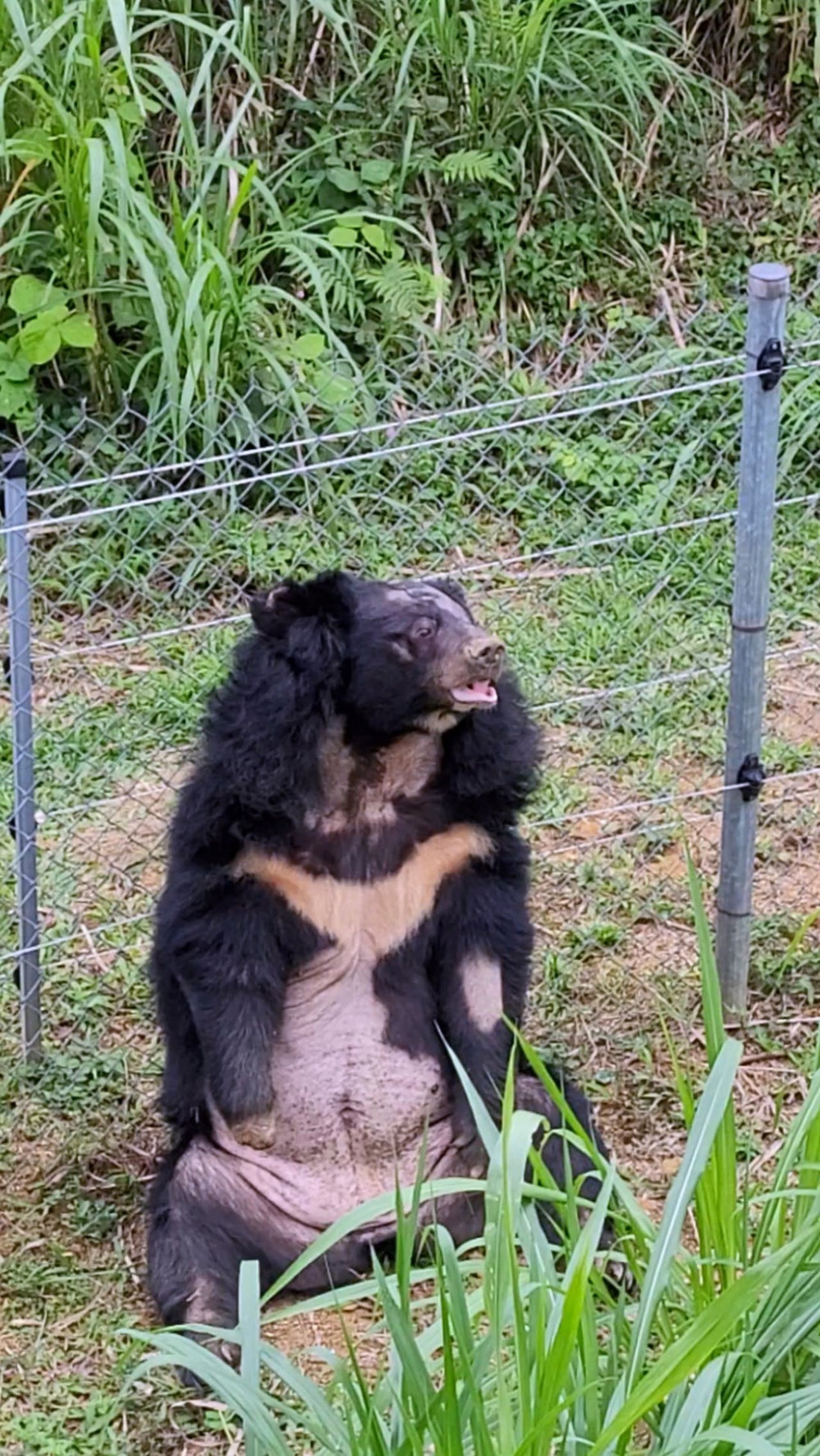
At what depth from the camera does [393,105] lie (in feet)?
22.5

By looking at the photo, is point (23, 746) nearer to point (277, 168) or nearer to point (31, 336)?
point (31, 336)

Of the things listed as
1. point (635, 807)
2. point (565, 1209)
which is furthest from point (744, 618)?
point (565, 1209)

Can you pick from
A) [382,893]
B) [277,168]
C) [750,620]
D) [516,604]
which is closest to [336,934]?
[382,893]

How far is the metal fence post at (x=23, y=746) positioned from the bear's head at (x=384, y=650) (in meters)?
0.58

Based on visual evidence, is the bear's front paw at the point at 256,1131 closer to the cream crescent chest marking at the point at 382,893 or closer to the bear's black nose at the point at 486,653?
the cream crescent chest marking at the point at 382,893

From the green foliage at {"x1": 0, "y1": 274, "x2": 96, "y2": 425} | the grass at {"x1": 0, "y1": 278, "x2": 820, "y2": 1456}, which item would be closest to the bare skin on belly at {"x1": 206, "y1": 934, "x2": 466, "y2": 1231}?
the grass at {"x1": 0, "y1": 278, "x2": 820, "y2": 1456}

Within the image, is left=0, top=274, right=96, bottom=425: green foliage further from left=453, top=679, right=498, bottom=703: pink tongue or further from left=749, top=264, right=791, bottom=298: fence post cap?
left=453, top=679, right=498, bottom=703: pink tongue

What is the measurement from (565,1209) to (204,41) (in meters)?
4.78

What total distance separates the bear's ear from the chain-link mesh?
1.58ft

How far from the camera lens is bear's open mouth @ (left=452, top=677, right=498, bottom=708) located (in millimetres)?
3568

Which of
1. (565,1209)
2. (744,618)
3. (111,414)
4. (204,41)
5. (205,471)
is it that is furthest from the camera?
(204,41)

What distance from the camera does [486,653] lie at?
3.52 meters

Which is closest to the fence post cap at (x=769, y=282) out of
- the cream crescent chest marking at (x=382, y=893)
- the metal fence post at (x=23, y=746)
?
the cream crescent chest marking at (x=382, y=893)

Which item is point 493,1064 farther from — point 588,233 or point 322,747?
point 588,233
